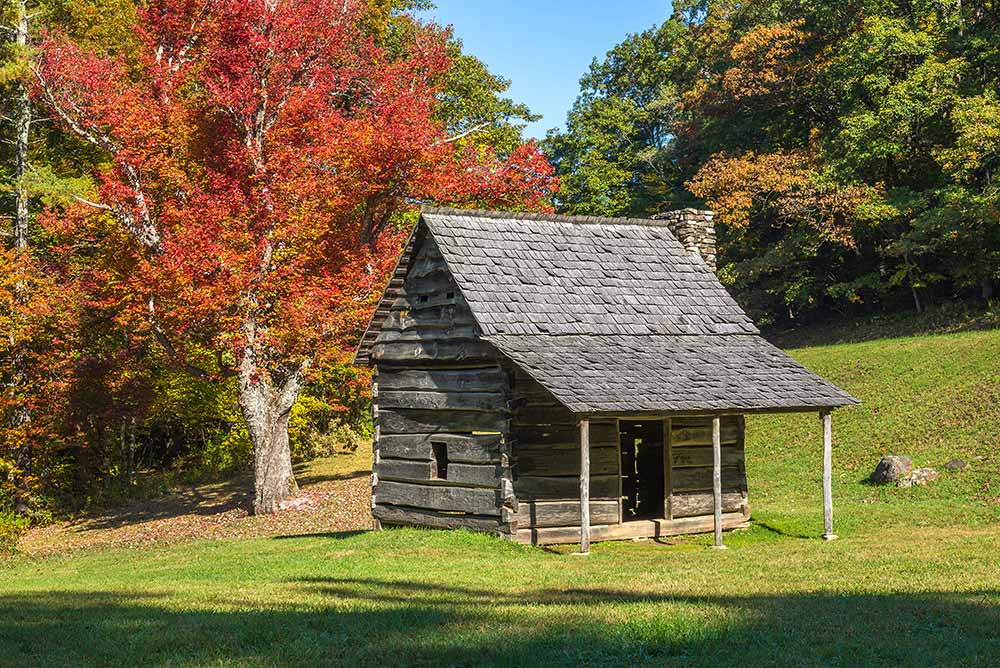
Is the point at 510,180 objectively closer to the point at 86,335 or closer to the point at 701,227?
the point at 701,227

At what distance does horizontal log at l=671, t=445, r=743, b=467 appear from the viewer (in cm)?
2086

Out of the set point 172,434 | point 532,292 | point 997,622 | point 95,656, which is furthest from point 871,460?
point 172,434

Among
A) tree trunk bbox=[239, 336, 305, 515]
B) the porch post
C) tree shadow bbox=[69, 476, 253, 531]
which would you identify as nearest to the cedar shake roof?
the porch post

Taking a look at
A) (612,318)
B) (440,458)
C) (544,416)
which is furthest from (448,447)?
(612,318)

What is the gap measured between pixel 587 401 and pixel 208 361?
65.1ft

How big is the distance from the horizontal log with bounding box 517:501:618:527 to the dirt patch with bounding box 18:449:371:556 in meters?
7.16

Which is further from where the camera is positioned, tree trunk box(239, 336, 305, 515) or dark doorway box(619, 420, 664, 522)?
tree trunk box(239, 336, 305, 515)

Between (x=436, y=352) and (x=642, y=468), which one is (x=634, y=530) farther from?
(x=436, y=352)

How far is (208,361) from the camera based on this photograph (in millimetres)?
33656

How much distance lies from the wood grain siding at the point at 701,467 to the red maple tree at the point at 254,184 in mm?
10380

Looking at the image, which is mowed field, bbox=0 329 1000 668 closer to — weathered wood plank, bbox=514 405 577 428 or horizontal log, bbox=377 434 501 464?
horizontal log, bbox=377 434 501 464

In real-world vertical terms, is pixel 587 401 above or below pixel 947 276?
below

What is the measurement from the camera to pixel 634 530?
20.2 meters

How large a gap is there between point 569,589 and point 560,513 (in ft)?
20.5
